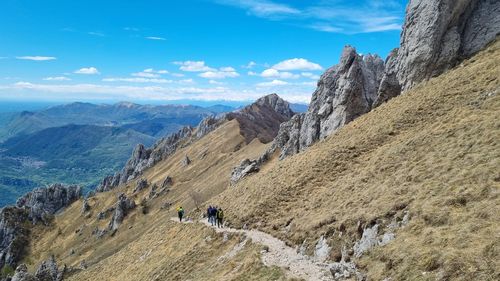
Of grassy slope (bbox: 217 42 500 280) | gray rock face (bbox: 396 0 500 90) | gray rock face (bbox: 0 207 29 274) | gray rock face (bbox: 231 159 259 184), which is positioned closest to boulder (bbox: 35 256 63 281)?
gray rock face (bbox: 231 159 259 184)

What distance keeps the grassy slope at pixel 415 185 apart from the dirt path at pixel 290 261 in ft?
4.21

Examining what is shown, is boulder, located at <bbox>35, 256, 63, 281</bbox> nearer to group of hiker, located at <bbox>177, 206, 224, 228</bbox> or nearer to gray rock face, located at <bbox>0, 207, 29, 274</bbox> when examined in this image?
group of hiker, located at <bbox>177, 206, 224, 228</bbox>

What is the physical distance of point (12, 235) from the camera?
157125 mm

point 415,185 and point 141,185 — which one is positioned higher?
point 415,185

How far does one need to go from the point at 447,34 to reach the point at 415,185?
3803cm

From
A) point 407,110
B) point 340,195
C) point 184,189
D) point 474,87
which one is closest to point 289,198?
point 340,195

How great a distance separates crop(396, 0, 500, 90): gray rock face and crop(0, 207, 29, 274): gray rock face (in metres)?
155

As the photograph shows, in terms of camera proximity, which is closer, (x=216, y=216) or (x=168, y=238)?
(x=216, y=216)

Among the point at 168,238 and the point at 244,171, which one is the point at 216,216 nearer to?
the point at 168,238

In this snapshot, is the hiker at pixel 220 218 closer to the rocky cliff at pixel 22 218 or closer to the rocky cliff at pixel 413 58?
the rocky cliff at pixel 413 58

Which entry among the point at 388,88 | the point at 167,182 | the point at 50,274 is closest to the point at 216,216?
the point at 388,88

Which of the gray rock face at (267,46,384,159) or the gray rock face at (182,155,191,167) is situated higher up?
the gray rock face at (267,46,384,159)

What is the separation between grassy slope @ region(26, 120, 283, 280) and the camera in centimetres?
3726

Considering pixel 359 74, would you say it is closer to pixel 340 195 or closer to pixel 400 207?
pixel 340 195
